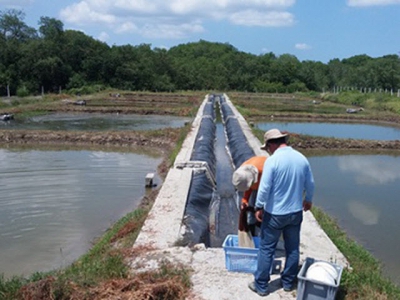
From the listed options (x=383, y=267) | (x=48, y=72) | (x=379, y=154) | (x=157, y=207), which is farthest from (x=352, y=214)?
(x=48, y=72)

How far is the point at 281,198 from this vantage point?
4277 mm

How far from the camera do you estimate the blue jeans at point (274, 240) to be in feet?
14.2

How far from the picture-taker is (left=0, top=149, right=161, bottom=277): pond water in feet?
25.0

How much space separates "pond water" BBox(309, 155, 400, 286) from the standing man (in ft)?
11.3

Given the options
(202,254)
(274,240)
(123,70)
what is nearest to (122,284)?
(202,254)

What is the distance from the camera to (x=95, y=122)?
1042 inches

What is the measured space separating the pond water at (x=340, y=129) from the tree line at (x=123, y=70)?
95.6 ft

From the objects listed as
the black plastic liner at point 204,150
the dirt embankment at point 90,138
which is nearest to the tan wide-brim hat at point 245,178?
the black plastic liner at point 204,150

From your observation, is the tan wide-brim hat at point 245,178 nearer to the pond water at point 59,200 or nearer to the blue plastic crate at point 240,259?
the blue plastic crate at point 240,259

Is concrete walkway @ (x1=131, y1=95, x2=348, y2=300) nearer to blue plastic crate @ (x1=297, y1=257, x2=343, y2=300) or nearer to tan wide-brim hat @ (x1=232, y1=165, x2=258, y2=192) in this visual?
blue plastic crate @ (x1=297, y1=257, x2=343, y2=300)

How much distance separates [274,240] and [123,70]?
57100 mm

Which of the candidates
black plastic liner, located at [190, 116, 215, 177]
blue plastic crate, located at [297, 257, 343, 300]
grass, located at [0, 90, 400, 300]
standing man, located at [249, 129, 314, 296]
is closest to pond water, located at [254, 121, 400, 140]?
black plastic liner, located at [190, 116, 215, 177]

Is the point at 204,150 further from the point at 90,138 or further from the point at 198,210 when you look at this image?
the point at 90,138

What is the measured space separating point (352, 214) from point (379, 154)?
31.0 ft
